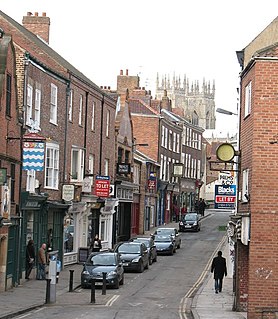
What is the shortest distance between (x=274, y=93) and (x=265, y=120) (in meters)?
0.84

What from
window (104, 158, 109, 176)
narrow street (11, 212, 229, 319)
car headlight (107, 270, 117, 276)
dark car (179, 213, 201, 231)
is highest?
window (104, 158, 109, 176)

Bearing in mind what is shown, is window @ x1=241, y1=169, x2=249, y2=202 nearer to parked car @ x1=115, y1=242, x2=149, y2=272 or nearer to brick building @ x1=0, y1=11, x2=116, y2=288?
brick building @ x1=0, y1=11, x2=116, y2=288

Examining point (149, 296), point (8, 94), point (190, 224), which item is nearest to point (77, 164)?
point (8, 94)

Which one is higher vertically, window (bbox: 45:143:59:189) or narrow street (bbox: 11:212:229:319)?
window (bbox: 45:143:59:189)

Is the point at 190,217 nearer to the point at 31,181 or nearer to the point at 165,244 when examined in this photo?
the point at 165,244

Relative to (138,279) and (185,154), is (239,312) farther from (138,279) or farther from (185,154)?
(185,154)

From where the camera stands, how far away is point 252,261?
890 inches

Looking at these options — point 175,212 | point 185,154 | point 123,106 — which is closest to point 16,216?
point 123,106

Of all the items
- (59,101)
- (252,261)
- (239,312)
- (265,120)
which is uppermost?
(59,101)

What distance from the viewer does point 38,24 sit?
47.9m

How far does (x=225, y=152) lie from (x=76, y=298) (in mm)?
8927

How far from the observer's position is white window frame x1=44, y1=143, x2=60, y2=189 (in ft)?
121

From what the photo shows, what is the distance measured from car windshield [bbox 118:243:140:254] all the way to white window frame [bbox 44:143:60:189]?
15.3 ft

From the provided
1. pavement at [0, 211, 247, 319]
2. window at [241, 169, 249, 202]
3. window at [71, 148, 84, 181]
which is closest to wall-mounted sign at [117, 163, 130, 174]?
window at [71, 148, 84, 181]
